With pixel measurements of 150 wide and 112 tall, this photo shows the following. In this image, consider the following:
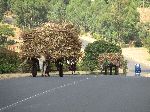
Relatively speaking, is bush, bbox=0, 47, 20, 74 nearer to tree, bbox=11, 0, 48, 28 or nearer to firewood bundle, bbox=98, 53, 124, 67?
firewood bundle, bbox=98, 53, 124, 67

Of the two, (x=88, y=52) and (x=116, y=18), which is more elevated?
(x=116, y=18)

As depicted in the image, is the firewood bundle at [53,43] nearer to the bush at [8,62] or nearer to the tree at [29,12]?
the bush at [8,62]

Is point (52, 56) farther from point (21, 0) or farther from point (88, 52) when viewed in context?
point (21, 0)

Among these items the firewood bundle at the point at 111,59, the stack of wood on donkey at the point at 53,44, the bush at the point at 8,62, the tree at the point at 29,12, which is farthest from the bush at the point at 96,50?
the tree at the point at 29,12

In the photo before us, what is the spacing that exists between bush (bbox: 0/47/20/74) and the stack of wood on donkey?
4062 mm

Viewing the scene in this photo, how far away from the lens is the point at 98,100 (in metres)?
17.9

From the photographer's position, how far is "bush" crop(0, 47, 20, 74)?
42.4 m

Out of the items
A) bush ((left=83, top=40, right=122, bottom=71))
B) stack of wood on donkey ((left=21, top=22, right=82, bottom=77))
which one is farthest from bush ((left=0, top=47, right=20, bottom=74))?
bush ((left=83, top=40, right=122, bottom=71))

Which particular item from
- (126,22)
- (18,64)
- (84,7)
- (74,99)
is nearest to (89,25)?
(84,7)

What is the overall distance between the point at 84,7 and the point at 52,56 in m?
93.5

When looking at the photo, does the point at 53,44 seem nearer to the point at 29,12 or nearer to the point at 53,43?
the point at 53,43

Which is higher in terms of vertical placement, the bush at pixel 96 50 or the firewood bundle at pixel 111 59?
the bush at pixel 96 50

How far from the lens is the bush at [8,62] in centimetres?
4239

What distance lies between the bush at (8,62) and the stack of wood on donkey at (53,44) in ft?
13.3
